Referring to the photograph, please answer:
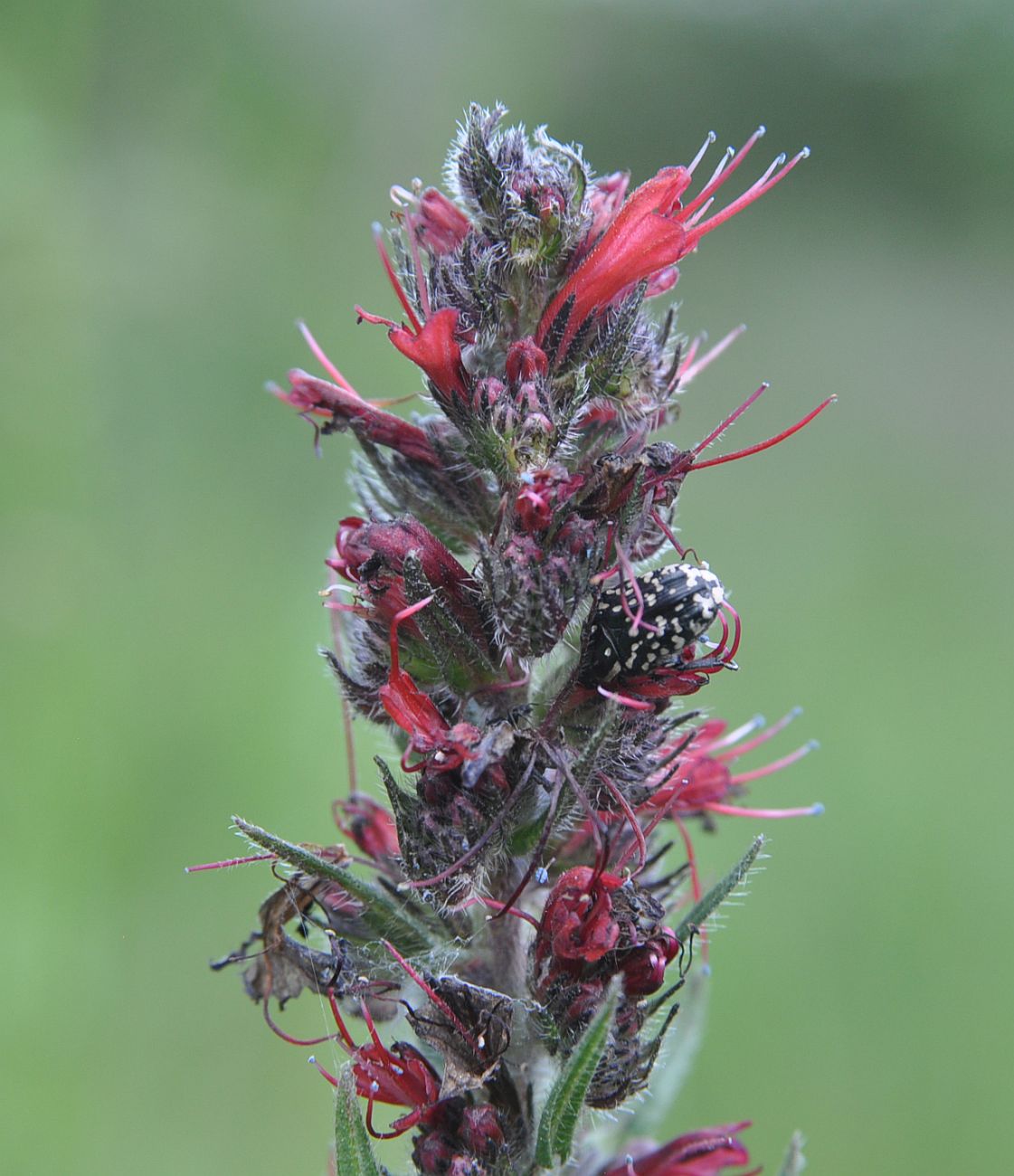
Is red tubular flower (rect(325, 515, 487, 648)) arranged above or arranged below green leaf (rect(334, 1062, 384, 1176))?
above

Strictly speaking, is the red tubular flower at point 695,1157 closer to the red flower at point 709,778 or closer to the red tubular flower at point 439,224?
the red flower at point 709,778

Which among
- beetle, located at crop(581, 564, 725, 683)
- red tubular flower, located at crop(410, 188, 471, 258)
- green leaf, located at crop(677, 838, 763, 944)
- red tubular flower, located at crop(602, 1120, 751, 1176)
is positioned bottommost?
red tubular flower, located at crop(602, 1120, 751, 1176)

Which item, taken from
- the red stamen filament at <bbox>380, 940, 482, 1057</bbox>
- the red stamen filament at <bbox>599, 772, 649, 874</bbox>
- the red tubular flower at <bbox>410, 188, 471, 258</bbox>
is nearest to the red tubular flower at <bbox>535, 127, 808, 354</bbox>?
the red tubular flower at <bbox>410, 188, 471, 258</bbox>

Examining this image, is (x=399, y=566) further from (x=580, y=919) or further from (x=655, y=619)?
(x=580, y=919)

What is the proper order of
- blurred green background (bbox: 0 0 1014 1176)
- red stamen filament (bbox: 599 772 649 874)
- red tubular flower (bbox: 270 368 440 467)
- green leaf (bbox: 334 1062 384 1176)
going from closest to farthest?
green leaf (bbox: 334 1062 384 1176) → red stamen filament (bbox: 599 772 649 874) → red tubular flower (bbox: 270 368 440 467) → blurred green background (bbox: 0 0 1014 1176)

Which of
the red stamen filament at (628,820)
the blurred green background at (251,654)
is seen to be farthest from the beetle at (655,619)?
the blurred green background at (251,654)

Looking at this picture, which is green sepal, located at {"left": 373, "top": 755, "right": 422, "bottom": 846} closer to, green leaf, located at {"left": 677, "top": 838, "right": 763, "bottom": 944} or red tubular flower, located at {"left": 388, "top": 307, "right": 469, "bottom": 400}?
green leaf, located at {"left": 677, "top": 838, "right": 763, "bottom": 944}

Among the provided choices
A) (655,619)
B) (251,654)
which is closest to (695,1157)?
(655,619)
